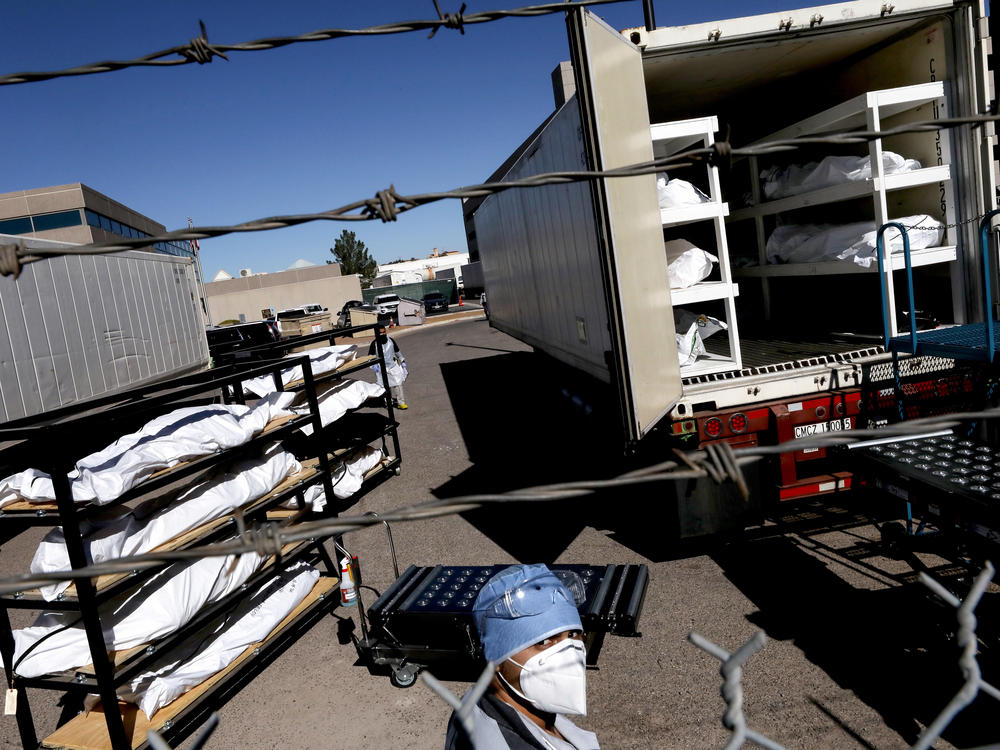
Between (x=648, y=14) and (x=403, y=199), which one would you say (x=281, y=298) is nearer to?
(x=648, y=14)

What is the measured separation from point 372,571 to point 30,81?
16.2 ft

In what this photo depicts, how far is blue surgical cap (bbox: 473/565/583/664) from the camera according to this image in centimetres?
223

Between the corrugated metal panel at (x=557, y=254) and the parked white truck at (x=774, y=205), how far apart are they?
0.04m

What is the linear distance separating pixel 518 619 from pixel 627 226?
266 centimetres

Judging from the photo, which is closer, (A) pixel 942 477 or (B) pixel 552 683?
(B) pixel 552 683

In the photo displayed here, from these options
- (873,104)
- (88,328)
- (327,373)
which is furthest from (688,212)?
(88,328)

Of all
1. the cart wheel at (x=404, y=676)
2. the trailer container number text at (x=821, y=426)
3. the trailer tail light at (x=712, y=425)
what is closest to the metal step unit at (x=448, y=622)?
the cart wheel at (x=404, y=676)

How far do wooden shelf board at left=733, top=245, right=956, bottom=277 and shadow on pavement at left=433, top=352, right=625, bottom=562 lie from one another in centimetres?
251

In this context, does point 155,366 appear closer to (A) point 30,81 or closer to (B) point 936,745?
(A) point 30,81

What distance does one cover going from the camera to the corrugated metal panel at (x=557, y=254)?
18.7 ft

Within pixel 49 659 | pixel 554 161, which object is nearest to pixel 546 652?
pixel 49 659

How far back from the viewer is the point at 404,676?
4340mm

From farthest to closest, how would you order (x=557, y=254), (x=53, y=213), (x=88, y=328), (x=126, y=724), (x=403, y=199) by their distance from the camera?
(x=53, y=213)
(x=88, y=328)
(x=557, y=254)
(x=126, y=724)
(x=403, y=199)

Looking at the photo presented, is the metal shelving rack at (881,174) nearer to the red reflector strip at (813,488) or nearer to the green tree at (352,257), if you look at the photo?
the red reflector strip at (813,488)
